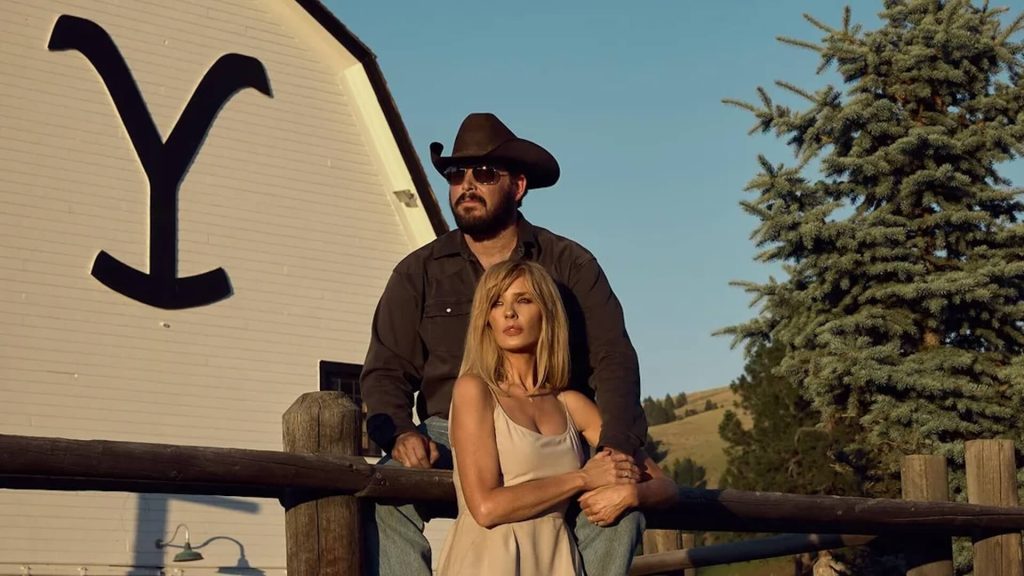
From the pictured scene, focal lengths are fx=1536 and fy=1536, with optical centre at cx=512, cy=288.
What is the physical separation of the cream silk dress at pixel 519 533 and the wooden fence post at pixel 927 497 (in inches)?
168

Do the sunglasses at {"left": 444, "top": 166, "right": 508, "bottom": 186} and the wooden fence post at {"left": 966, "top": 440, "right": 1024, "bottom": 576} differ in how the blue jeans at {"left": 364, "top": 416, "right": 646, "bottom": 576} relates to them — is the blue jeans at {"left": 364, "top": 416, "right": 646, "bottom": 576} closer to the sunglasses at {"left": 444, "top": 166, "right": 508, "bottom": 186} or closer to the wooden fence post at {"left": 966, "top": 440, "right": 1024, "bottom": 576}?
the sunglasses at {"left": 444, "top": 166, "right": 508, "bottom": 186}

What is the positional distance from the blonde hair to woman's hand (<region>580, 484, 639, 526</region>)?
15.7 inches

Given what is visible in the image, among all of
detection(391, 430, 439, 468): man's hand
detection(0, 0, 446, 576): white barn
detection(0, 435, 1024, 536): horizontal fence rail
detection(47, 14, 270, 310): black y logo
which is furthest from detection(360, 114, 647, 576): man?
detection(47, 14, 270, 310): black y logo

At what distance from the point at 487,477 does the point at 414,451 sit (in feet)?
1.96

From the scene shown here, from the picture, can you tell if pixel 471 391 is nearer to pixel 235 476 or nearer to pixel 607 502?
pixel 607 502

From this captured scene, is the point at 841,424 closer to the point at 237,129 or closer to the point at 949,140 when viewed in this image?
the point at 949,140

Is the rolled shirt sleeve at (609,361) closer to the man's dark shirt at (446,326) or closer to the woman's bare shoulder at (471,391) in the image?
the man's dark shirt at (446,326)

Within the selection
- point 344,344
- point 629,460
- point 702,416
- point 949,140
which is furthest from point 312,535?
point 702,416

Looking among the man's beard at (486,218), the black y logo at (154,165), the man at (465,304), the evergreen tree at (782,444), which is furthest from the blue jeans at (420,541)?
the evergreen tree at (782,444)

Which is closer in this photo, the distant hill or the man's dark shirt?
the man's dark shirt

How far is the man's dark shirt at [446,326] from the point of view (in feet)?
18.2

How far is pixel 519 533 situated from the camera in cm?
481

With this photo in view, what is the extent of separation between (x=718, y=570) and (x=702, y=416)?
68.8 m

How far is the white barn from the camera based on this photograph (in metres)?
16.3
